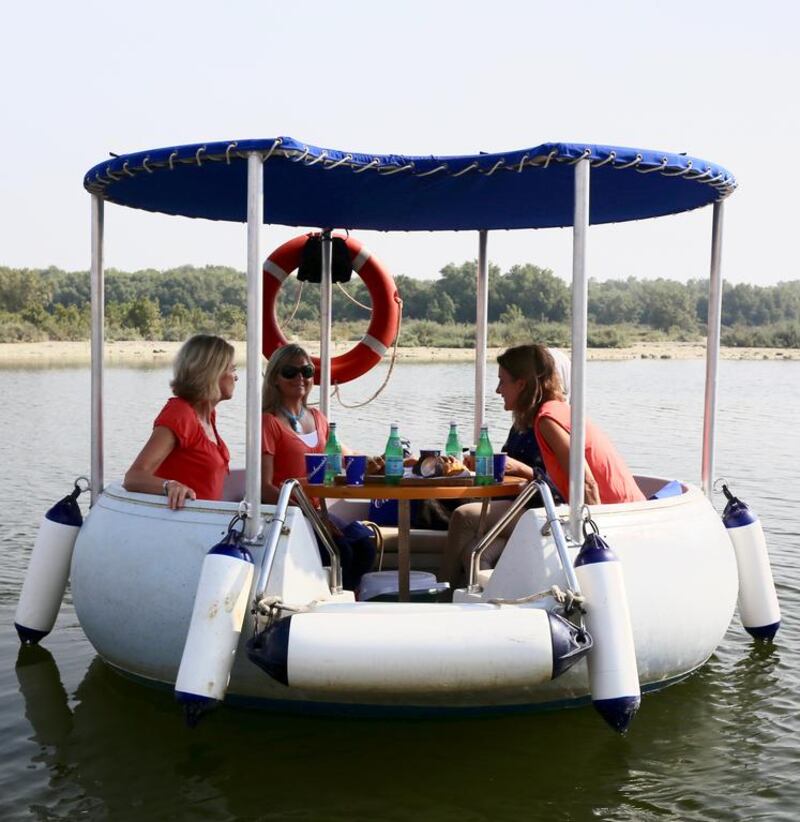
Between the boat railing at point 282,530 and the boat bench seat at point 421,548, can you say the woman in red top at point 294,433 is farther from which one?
the boat bench seat at point 421,548

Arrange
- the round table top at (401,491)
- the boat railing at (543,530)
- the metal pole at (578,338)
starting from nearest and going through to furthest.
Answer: the boat railing at (543,530) → the metal pole at (578,338) → the round table top at (401,491)

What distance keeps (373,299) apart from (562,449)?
2426mm

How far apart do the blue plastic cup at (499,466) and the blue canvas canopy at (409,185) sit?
0.99m

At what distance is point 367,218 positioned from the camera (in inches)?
225

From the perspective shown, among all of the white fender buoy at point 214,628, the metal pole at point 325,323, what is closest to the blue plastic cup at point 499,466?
the white fender buoy at point 214,628

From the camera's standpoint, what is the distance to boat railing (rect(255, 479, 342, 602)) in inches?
154

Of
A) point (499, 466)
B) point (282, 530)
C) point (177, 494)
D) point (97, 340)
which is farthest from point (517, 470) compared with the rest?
point (97, 340)

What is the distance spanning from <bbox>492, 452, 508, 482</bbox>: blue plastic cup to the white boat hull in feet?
Answer: 0.96

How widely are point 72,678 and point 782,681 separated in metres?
2.85

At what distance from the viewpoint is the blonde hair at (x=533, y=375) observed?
4.55m

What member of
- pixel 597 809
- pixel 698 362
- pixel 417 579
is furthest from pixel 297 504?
pixel 698 362

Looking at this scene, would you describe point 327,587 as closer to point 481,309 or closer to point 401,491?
point 401,491

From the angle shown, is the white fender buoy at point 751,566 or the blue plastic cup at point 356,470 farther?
the white fender buoy at point 751,566

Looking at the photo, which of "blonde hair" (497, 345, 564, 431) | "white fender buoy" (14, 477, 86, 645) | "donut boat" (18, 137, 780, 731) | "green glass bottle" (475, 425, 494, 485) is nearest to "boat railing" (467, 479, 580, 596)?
"donut boat" (18, 137, 780, 731)
